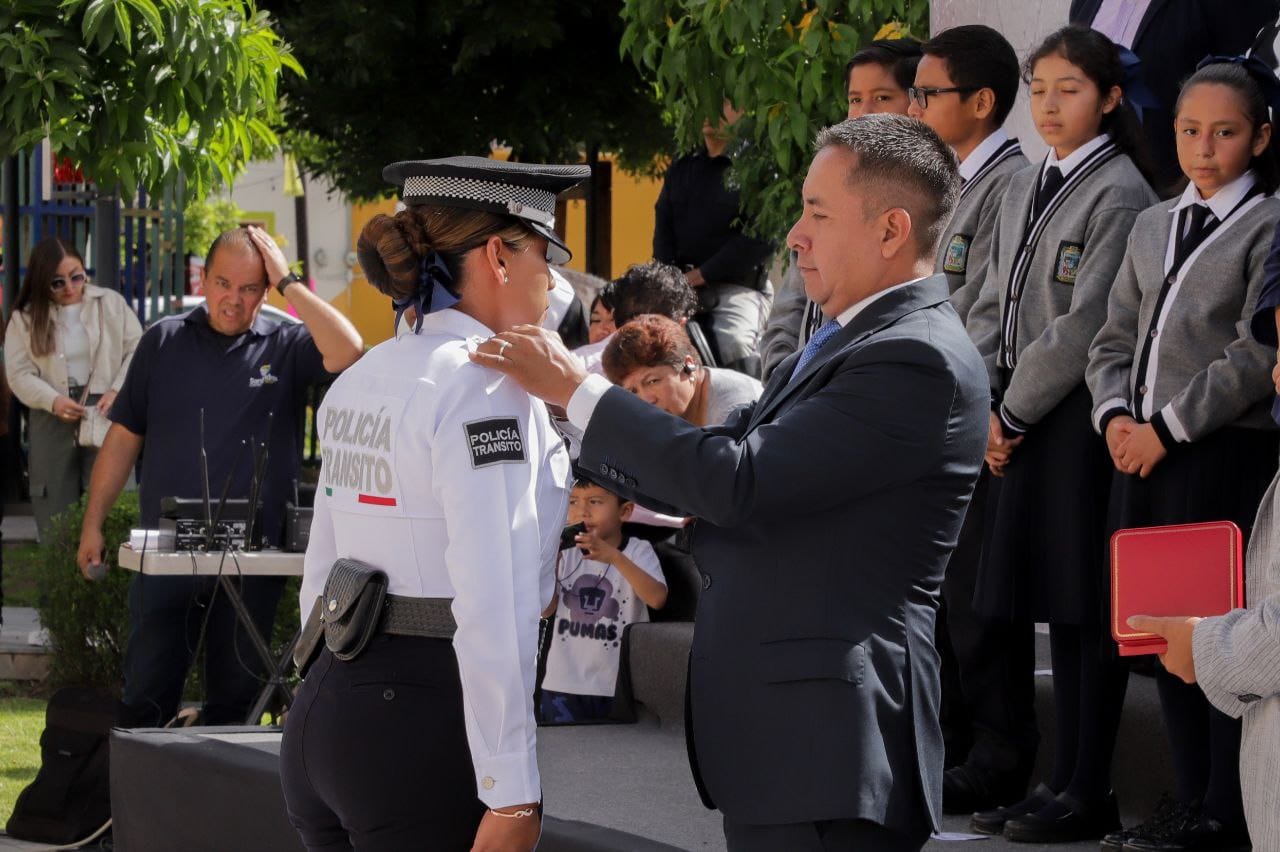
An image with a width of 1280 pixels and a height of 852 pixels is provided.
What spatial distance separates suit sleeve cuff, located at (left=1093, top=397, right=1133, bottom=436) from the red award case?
1.10 meters

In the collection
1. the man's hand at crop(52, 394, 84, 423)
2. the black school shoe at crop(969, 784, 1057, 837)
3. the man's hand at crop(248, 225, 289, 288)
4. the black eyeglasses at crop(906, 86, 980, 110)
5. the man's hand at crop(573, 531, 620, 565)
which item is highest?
the black eyeglasses at crop(906, 86, 980, 110)

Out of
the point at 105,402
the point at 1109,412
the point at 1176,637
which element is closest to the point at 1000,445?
the point at 1109,412

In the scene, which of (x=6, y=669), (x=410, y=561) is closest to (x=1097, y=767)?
(x=410, y=561)

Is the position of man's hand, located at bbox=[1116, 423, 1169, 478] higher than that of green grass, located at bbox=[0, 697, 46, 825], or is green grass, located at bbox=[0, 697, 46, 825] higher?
man's hand, located at bbox=[1116, 423, 1169, 478]

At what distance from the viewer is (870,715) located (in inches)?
102

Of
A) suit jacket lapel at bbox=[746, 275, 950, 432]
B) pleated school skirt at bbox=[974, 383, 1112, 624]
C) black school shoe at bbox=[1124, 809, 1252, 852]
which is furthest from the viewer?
pleated school skirt at bbox=[974, 383, 1112, 624]

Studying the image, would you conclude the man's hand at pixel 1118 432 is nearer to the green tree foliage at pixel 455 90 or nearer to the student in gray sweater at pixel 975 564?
the student in gray sweater at pixel 975 564

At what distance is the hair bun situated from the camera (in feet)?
9.70

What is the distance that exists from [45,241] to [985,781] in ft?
21.9

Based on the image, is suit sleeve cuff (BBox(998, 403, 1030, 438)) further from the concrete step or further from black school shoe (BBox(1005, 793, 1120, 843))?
the concrete step

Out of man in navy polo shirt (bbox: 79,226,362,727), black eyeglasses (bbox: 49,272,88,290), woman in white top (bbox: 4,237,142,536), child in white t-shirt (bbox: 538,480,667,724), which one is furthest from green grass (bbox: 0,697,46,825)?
black eyeglasses (bbox: 49,272,88,290)

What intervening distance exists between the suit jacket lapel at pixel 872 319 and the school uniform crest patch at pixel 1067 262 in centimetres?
157

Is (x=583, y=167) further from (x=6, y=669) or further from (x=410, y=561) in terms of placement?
(x=6, y=669)

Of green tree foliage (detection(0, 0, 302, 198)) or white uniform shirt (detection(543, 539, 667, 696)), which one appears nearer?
white uniform shirt (detection(543, 539, 667, 696))
